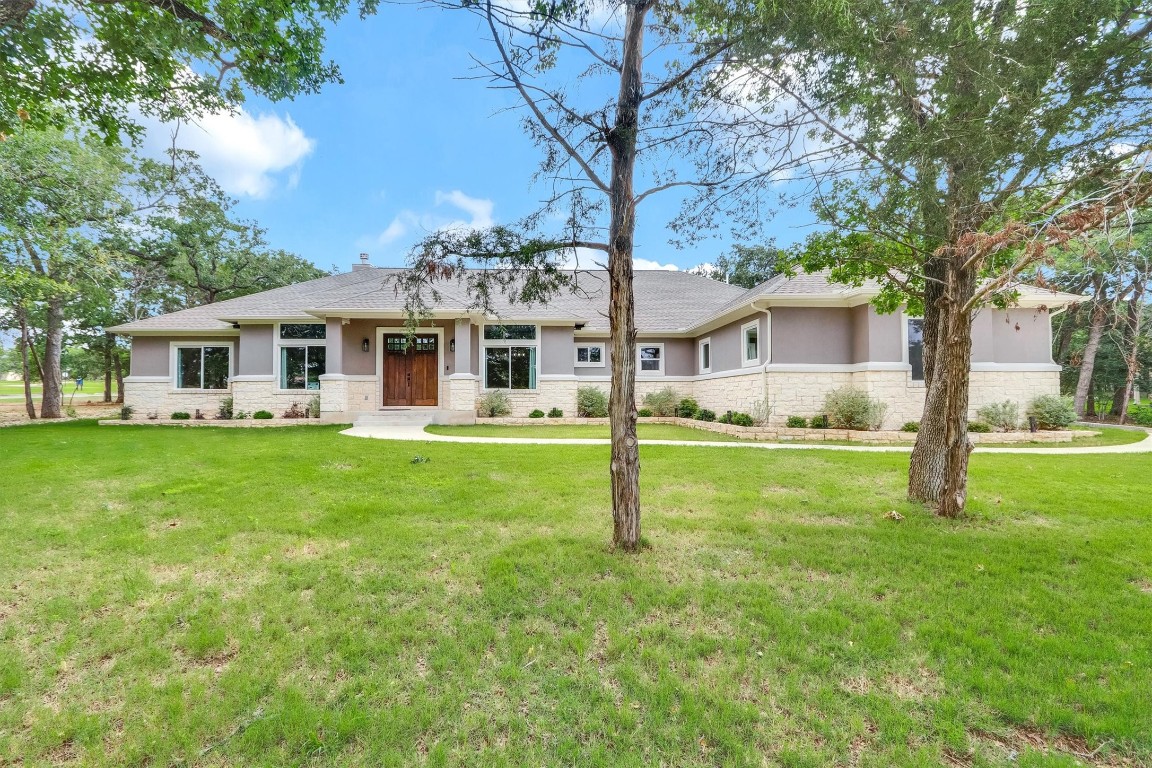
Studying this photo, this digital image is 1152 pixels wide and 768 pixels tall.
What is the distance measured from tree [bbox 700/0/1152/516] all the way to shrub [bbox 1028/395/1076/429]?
11.3m

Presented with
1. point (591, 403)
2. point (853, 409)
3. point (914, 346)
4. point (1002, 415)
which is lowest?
point (1002, 415)

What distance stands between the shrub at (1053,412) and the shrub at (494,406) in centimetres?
1460

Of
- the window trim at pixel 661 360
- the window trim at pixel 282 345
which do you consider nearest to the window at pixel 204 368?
the window trim at pixel 282 345

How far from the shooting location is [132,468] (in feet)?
24.1

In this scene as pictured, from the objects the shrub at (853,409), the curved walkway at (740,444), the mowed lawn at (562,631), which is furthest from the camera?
the shrub at (853,409)

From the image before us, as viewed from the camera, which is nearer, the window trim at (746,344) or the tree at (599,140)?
the tree at (599,140)

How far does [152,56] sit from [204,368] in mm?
Result: 13777

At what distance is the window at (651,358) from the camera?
17672 mm

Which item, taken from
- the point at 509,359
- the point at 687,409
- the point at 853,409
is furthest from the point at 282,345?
the point at 853,409

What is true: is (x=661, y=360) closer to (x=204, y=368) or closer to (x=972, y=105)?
(x=972, y=105)

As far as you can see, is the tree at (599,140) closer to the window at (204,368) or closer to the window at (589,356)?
the window at (589,356)

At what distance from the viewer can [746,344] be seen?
14172 millimetres

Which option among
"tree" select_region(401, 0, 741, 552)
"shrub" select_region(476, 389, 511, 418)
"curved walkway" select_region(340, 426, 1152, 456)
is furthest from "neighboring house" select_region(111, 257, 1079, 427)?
"tree" select_region(401, 0, 741, 552)

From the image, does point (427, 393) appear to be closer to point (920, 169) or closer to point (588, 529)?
point (588, 529)
